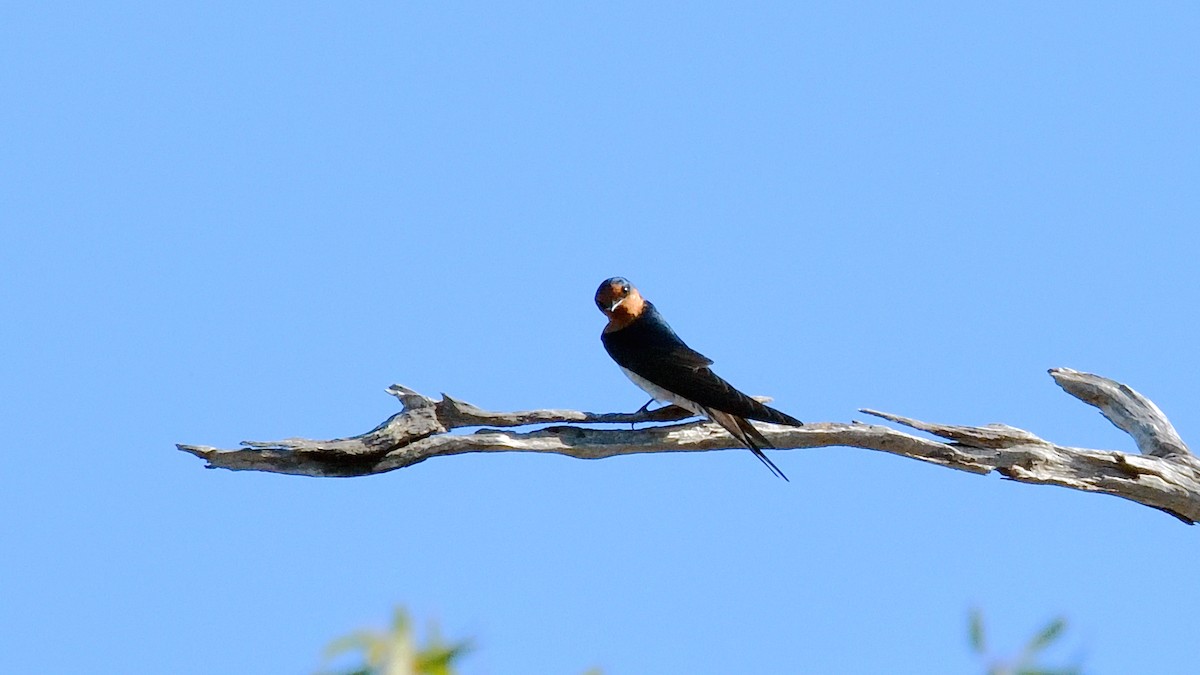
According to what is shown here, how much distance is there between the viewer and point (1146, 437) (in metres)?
6.68

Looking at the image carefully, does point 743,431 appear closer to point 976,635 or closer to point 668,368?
point 668,368

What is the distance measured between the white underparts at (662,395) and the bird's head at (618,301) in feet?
1.64

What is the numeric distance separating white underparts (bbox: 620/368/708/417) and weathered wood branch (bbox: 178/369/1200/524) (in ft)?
0.35

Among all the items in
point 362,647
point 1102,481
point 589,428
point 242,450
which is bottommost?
point 362,647

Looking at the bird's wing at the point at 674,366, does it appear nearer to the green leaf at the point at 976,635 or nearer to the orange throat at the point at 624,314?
the orange throat at the point at 624,314

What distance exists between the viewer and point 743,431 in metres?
6.11

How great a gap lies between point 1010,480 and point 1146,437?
91 centimetres

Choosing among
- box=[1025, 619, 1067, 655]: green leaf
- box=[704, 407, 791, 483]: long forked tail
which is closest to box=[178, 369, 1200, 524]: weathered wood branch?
box=[704, 407, 791, 483]: long forked tail

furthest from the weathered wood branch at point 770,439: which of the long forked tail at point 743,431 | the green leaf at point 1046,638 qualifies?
the green leaf at point 1046,638

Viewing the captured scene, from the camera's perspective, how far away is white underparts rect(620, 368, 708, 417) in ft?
20.1

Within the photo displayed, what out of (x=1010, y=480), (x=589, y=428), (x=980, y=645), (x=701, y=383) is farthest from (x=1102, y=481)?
(x=980, y=645)

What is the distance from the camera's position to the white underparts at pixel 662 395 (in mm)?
6117

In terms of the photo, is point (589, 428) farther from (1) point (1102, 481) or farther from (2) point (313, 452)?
(1) point (1102, 481)

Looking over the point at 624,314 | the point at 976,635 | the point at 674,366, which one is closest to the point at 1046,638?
the point at 976,635
